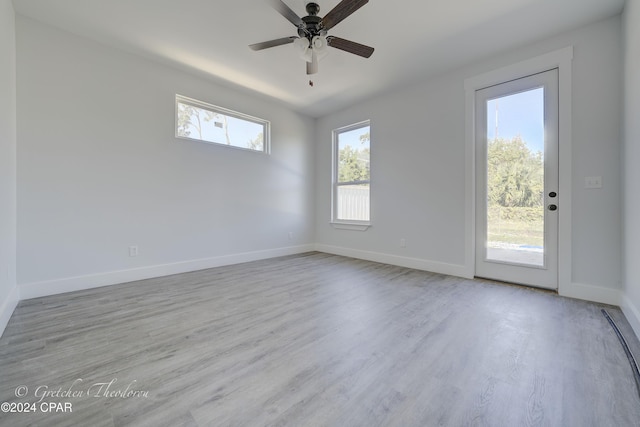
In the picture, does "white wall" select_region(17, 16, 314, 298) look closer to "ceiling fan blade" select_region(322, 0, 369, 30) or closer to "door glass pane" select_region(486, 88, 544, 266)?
"ceiling fan blade" select_region(322, 0, 369, 30)

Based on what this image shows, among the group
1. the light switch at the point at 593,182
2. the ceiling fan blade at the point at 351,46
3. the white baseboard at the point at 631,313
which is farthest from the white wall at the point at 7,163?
the light switch at the point at 593,182

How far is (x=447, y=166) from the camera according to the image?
3393 mm

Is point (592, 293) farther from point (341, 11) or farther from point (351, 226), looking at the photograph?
point (341, 11)

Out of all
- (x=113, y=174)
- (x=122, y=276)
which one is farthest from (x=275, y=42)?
(x=122, y=276)

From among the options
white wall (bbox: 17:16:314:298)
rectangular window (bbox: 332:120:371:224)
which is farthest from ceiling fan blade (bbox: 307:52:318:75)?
rectangular window (bbox: 332:120:371:224)

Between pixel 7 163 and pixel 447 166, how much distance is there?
4515mm

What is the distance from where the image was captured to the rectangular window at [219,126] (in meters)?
3.54

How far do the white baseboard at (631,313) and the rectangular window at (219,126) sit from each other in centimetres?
455

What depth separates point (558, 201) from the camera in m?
2.62

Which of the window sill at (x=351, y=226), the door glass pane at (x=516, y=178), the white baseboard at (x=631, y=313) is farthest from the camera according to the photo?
the window sill at (x=351, y=226)

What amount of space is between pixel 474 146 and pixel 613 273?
181cm

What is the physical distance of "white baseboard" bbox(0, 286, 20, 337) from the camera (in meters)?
1.83

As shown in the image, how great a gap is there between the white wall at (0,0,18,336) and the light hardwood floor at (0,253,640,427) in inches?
8.9

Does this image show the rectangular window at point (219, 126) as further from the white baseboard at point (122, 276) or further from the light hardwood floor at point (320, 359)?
the light hardwood floor at point (320, 359)
